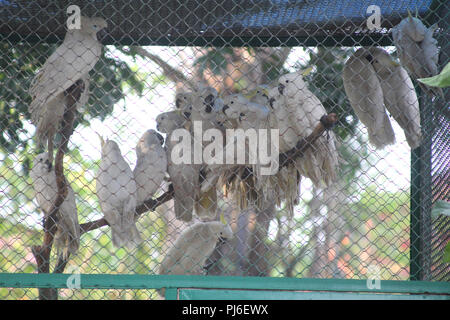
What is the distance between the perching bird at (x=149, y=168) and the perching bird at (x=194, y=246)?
0.30m

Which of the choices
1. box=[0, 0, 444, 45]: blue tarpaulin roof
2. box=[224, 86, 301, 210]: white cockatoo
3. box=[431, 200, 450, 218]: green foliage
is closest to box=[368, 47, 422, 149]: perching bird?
box=[0, 0, 444, 45]: blue tarpaulin roof

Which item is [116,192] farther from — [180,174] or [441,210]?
[441,210]

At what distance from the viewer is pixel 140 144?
256cm

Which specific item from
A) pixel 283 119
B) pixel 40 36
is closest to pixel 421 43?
pixel 283 119

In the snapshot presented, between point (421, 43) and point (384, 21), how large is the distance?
0.24m

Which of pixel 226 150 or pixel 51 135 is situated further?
pixel 51 135

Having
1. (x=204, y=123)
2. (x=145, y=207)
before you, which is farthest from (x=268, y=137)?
(x=145, y=207)

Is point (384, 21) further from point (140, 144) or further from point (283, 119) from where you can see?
point (140, 144)

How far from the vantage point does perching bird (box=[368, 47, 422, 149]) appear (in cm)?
231

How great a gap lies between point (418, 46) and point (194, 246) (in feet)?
4.61

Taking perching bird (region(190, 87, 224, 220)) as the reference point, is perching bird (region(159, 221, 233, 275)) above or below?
below

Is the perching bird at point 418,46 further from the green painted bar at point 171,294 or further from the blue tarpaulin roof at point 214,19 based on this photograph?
the green painted bar at point 171,294

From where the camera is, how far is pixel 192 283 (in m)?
1.63

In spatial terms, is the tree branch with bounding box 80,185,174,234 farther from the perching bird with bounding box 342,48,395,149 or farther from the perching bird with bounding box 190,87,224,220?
the perching bird with bounding box 342,48,395,149
